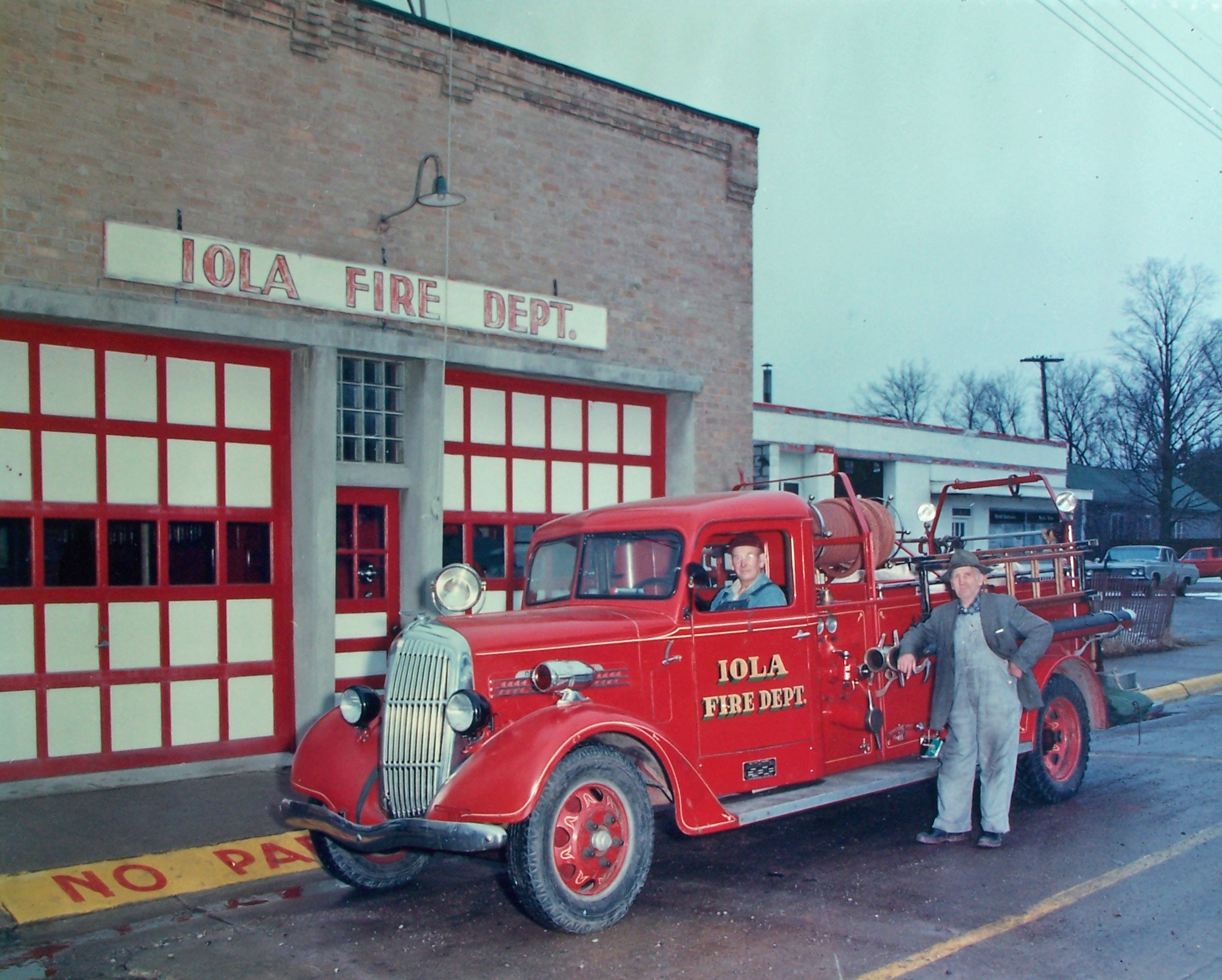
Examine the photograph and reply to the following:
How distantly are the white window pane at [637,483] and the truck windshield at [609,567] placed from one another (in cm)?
458

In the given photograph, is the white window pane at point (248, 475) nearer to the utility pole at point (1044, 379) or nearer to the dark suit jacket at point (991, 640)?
the dark suit jacket at point (991, 640)

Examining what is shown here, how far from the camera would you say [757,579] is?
661 cm

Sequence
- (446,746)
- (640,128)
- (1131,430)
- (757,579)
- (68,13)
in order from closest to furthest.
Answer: (446,746) < (757,579) < (68,13) < (640,128) < (1131,430)

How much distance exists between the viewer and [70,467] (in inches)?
327

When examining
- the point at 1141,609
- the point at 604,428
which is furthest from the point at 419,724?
the point at 1141,609

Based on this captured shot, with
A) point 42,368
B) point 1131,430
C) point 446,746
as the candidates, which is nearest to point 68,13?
point 42,368

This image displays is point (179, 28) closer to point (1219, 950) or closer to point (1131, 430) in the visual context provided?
point (1219, 950)

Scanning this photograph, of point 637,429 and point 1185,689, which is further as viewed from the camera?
point 1185,689

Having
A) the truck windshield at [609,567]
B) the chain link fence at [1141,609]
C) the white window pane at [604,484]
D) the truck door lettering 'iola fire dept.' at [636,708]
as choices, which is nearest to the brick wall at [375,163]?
the white window pane at [604,484]

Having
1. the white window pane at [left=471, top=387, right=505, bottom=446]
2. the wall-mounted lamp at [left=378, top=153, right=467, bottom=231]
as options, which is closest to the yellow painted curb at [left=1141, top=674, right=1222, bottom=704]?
the white window pane at [left=471, top=387, right=505, bottom=446]

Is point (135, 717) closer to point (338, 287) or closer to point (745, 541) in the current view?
point (338, 287)

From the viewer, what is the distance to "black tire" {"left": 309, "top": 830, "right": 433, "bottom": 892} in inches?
232

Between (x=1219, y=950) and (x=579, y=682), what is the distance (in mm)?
2965

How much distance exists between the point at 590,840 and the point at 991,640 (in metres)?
2.81
